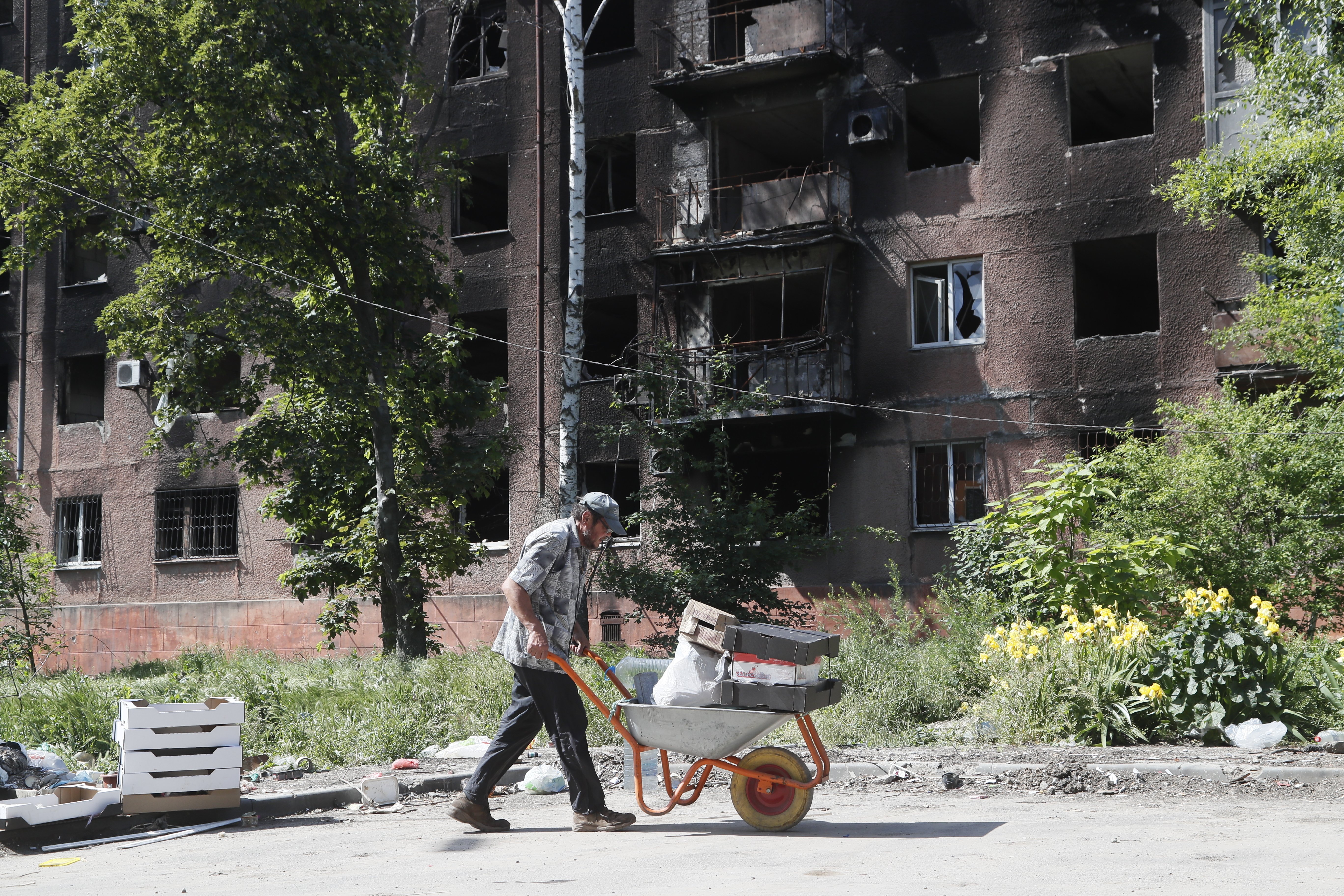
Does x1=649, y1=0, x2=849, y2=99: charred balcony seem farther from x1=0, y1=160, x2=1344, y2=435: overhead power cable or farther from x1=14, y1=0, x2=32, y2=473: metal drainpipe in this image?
x1=14, y1=0, x2=32, y2=473: metal drainpipe

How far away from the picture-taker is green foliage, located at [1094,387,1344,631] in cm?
1609

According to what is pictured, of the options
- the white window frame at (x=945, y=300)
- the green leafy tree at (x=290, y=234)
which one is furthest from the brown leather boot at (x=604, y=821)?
the white window frame at (x=945, y=300)

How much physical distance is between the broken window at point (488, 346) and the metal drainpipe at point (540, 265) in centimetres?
101

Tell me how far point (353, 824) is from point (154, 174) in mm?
12810

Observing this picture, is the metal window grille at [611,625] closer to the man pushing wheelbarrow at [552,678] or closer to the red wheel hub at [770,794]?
the man pushing wheelbarrow at [552,678]

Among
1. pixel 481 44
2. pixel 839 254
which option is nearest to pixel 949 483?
pixel 839 254

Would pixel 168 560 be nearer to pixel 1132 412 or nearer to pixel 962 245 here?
pixel 962 245

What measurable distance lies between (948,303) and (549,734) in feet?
53.6

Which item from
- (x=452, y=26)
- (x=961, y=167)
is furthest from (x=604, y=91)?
(x=961, y=167)

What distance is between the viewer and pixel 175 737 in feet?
27.0

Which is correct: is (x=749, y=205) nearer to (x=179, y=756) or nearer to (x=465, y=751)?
(x=465, y=751)

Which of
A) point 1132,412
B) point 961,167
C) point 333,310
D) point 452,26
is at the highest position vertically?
point 452,26

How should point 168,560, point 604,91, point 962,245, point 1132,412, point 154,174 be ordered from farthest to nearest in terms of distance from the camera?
1. point 168,560
2. point 604,91
3. point 962,245
4. point 1132,412
5. point 154,174

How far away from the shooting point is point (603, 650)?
17.2 m
